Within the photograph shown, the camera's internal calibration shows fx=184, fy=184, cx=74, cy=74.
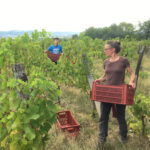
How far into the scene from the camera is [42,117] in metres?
1.71

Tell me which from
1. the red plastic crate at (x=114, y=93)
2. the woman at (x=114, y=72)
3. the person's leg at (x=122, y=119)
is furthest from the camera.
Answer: the person's leg at (x=122, y=119)

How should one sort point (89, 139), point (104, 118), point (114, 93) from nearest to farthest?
point (114, 93), point (104, 118), point (89, 139)

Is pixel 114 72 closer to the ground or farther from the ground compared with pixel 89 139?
farther from the ground

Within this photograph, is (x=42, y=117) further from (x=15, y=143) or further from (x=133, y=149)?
(x=133, y=149)

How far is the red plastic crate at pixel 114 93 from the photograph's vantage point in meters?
2.32

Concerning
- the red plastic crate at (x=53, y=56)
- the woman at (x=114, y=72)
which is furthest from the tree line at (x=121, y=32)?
the woman at (x=114, y=72)

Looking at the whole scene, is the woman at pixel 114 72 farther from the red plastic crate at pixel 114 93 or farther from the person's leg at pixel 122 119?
the red plastic crate at pixel 114 93

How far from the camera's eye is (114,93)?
7.80 feet

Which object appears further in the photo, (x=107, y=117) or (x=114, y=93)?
(x=107, y=117)

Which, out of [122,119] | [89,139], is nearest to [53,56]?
[89,139]

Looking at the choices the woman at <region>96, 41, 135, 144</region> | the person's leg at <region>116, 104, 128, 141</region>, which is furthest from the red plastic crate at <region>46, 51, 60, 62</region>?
the person's leg at <region>116, 104, 128, 141</region>

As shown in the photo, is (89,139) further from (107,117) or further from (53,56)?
(53,56)

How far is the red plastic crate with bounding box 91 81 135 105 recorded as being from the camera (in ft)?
7.60

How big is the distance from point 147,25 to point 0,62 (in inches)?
1615
